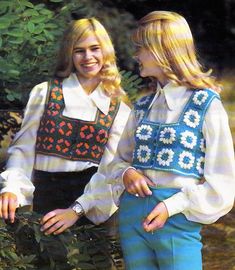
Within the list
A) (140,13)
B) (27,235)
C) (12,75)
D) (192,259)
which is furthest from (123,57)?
(192,259)

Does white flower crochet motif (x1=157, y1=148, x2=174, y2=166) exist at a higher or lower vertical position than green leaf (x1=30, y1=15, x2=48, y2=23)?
lower

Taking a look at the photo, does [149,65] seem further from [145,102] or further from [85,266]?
[85,266]

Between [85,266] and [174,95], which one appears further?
[85,266]

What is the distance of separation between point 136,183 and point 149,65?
36 centimetres

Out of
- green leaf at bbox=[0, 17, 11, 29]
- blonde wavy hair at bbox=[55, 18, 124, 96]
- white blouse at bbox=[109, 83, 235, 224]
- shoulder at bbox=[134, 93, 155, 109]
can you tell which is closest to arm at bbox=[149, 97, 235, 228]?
white blouse at bbox=[109, 83, 235, 224]

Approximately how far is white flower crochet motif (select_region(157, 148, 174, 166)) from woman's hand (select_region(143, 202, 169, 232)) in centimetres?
13

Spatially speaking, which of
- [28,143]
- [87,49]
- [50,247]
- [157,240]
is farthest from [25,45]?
[157,240]

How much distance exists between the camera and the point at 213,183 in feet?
8.39

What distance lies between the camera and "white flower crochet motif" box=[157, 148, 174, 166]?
2.58m

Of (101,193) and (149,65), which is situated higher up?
(149,65)

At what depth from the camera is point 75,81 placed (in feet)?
10.0

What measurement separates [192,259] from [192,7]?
2578mm

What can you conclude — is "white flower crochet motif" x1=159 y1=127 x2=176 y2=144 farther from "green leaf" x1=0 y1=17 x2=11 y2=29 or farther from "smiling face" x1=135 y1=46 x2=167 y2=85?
"green leaf" x1=0 y1=17 x2=11 y2=29

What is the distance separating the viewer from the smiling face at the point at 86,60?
306cm
